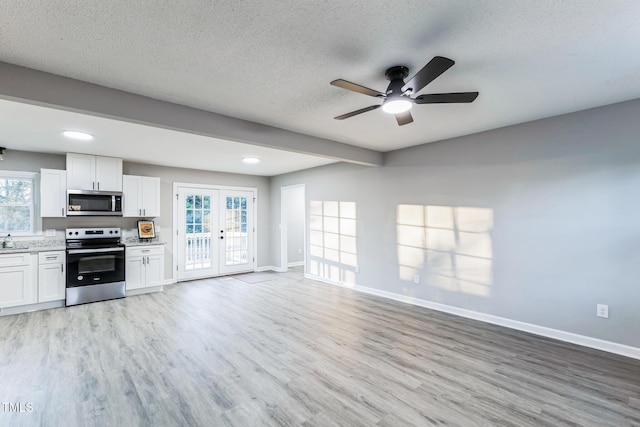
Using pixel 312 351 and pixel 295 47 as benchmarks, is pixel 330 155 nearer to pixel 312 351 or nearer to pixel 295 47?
pixel 295 47

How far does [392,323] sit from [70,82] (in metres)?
4.03

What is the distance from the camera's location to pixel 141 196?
543 cm

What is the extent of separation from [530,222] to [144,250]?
6.01m

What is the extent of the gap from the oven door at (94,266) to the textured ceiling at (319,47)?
3439 mm

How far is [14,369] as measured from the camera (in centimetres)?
261

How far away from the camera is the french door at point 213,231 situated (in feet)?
20.4

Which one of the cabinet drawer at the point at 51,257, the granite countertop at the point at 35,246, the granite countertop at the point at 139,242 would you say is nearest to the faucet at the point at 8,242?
the granite countertop at the point at 35,246

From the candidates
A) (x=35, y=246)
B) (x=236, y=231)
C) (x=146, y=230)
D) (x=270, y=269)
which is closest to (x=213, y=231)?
(x=236, y=231)

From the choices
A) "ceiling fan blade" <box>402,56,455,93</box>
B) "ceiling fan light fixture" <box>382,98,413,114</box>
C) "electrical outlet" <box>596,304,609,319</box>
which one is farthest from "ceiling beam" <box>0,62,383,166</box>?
"electrical outlet" <box>596,304,609,319</box>

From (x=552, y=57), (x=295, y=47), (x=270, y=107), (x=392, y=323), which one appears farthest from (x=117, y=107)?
(x=392, y=323)

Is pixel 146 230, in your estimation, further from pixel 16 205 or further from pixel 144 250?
pixel 16 205

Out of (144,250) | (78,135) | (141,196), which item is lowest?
(144,250)

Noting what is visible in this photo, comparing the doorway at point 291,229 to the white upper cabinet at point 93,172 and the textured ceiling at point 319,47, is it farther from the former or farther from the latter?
the textured ceiling at point 319,47

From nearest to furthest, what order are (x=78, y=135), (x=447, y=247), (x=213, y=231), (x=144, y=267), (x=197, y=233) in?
(x=78, y=135) → (x=447, y=247) → (x=144, y=267) → (x=197, y=233) → (x=213, y=231)
